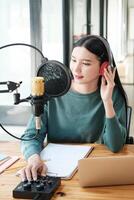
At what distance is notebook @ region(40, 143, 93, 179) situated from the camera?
127cm

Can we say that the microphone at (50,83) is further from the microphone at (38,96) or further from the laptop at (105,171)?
the laptop at (105,171)

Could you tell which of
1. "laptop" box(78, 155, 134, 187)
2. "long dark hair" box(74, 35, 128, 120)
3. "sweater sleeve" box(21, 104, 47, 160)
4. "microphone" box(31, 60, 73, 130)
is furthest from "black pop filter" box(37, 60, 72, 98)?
"long dark hair" box(74, 35, 128, 120)

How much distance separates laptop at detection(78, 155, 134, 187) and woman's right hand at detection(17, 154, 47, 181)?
0.16 metres

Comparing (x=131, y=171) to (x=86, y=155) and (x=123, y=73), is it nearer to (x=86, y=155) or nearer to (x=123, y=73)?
(x=86, y=155)

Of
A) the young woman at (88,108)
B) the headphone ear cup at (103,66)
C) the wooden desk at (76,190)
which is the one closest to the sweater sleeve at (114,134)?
the young woman at (88,108)

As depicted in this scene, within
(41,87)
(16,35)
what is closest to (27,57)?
(16,35)

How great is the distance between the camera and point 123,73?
8047mm

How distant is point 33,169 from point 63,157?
0.23m

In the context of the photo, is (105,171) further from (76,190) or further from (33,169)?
(33,169)

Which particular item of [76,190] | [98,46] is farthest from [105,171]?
[98,46]

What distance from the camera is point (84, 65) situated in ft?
5.07

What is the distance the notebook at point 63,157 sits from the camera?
127cm

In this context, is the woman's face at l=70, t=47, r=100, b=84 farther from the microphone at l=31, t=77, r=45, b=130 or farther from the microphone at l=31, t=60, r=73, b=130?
the microphone at l=31, t=77, r=45, b=130

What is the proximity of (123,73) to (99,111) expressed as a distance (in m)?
6.49
